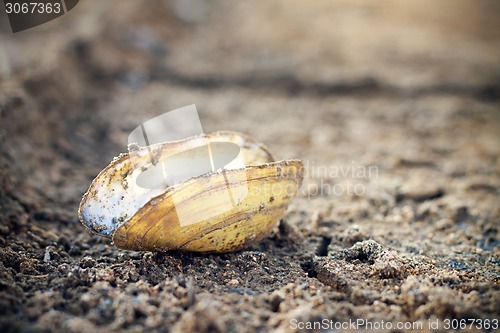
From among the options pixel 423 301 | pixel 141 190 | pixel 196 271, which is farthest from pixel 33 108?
pixel 423 301

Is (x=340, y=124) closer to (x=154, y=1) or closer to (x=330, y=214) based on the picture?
(x=330, y=214)

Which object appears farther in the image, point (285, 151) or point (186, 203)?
point (285, 151)

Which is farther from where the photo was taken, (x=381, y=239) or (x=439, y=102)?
(x=439, y=102)

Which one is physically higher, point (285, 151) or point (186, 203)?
point (186, 203)
